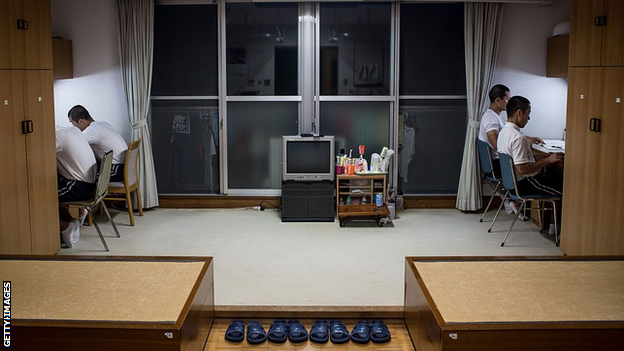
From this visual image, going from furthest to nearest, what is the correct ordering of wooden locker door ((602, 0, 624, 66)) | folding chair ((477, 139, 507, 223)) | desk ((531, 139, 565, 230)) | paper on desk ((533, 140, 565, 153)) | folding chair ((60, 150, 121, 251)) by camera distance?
1. folding chair ((477, 139, 507, 223))
2. paper on desk ((533, 140, 565, 153))
3. desk ((531, 139, 565, 230))
4. folding chair ((60, 150, 121, 251))
5. wooden locker door ((602, 0, 624, 66))

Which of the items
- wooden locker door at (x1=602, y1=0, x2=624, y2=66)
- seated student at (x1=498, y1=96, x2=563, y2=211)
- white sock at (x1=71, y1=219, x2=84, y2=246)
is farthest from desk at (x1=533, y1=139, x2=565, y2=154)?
white sock at (x1=71, y1=219, x2=84, y2=246)

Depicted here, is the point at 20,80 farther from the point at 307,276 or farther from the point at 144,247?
the point at 307,276

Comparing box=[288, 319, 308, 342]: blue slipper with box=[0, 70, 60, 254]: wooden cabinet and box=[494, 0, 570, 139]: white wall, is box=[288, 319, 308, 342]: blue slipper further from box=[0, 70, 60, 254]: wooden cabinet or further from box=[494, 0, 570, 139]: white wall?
box=[494, 0, 570, 139]: white wall

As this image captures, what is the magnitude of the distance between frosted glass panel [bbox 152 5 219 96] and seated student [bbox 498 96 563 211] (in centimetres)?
320

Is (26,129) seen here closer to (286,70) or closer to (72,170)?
(72,170)

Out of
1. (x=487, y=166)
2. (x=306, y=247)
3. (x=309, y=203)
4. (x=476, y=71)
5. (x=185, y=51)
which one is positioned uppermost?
(x=185, y=51)

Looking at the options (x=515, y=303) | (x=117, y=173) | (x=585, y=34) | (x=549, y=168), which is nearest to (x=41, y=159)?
(x=117, y=173)

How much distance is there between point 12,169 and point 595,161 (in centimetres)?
433

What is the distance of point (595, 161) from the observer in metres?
5.21

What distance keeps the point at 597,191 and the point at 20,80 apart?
14.3 feet

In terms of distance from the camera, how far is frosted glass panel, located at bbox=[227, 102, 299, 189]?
7660 millimetres

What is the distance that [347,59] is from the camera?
7527 mm

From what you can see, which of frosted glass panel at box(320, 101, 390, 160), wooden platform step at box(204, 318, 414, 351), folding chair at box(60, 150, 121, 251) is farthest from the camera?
frosted glass panel at box(320, 101, 390, 160)

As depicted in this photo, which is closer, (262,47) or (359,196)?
(359,196)
